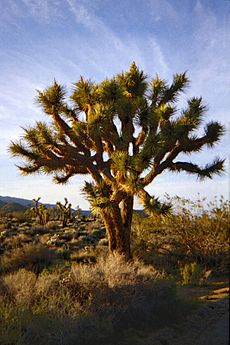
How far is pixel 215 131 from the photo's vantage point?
11.6m

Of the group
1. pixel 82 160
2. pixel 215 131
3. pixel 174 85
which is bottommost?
pixel 82 160

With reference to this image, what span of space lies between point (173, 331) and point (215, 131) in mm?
6920

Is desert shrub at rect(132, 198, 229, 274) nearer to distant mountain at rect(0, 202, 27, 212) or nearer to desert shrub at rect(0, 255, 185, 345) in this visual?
desert shrub at rect(0, 255, 185, 345)

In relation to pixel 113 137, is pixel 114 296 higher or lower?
lower

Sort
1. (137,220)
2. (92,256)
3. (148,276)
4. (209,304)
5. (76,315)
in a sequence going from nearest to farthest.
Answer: (76,315) → (209,304) → (148,276) → (92,256) → (137,220)

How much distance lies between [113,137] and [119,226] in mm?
2733

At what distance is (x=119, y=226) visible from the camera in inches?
456

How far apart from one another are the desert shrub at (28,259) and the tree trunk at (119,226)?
3.15 m

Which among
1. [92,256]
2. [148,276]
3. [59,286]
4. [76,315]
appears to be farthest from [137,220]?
[76,315]

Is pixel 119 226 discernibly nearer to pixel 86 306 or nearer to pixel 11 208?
pixel 86 306

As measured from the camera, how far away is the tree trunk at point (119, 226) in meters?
11.5

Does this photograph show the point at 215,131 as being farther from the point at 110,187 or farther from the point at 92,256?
the point at 92,256

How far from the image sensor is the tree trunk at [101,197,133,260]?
452 inches

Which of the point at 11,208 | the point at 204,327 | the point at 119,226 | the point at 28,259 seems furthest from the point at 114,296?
the point at 11,208
